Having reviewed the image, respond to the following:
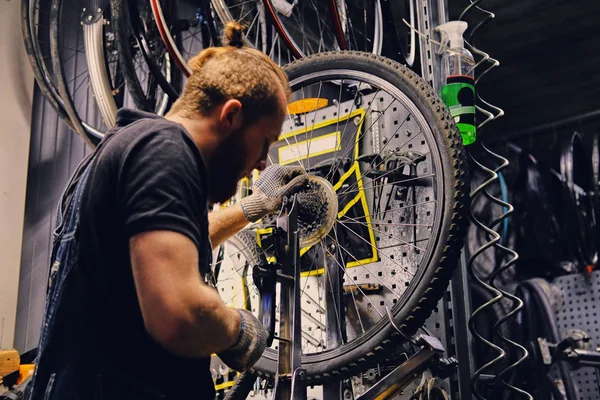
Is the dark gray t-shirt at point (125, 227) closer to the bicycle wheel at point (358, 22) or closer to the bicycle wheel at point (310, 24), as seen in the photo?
the bicycle wheel at point (358, 22)

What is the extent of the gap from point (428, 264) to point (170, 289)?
2.89ft

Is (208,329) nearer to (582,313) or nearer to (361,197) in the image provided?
(361,197)

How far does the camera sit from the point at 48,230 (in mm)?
3051

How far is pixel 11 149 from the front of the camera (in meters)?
2.92

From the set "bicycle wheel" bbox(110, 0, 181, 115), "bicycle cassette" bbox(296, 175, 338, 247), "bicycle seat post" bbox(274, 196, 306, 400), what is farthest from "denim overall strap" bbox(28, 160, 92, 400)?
"bicycle wheel" bbox(110, 0, 181, 115)

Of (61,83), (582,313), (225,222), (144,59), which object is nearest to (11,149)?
(61,83)

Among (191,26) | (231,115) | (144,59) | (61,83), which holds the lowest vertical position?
(231,115)

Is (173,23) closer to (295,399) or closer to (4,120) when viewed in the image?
(4,120)

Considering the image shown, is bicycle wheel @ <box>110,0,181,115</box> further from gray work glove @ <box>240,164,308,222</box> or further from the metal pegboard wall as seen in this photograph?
the metal pegboard wall

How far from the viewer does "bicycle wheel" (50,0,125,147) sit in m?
2.88

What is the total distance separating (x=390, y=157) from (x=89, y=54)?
1654 mm

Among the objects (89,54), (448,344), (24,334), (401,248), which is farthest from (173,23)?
(448,344)

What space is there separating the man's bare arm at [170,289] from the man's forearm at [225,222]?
0.66 m

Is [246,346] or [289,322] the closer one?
[246,346]
